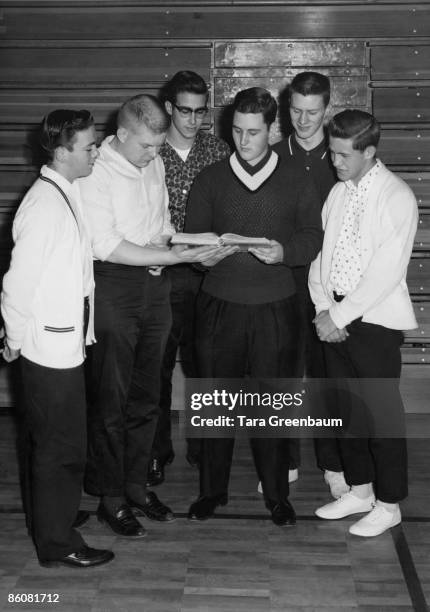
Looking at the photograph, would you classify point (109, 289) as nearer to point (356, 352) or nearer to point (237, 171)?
point (237, 171)

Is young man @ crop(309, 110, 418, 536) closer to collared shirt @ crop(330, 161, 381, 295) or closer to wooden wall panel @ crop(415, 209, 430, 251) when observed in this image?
collared shirt @ crop(330, 161, 381, 295)

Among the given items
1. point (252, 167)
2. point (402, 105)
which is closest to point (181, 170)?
point (252, 167)

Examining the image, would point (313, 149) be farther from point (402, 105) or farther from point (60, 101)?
point (60, 101)

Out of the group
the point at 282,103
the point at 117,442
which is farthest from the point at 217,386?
the point at 282,103

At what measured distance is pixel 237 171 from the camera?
11.3ft

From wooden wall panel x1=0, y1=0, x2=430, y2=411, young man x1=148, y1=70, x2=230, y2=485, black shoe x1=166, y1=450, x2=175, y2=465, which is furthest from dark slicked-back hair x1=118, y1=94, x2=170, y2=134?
wooden wall panel x1=0, y1=0, x2=430, y2=411

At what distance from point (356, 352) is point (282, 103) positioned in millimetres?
2295

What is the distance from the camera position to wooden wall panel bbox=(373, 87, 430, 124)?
5.34 meters

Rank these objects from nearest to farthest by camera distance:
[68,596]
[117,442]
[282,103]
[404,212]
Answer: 1. [68,596]
2. [404,212]
3. [117,442]
4. [282,103]

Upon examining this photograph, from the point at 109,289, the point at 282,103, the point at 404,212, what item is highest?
the point at 282,103

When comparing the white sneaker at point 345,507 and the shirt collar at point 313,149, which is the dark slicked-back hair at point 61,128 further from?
the white sneaker at point 345,507

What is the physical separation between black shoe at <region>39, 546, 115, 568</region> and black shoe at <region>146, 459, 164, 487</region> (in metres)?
0.87

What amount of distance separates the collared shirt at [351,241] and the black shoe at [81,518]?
1.41m

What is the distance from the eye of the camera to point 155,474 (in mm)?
4145
